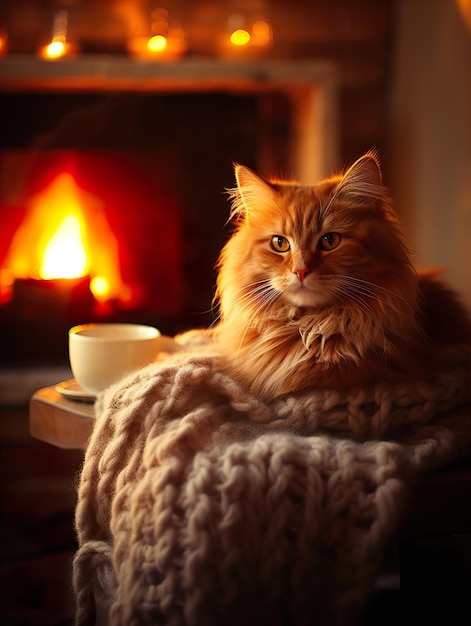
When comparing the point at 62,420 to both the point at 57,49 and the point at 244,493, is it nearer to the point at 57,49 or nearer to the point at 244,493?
→ the point at 244,493

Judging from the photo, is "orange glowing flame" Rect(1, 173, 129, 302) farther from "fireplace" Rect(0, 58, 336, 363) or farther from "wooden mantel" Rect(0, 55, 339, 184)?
"wooden mantel" Rect(0, 55, 339, 184)

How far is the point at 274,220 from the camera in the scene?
83 cm

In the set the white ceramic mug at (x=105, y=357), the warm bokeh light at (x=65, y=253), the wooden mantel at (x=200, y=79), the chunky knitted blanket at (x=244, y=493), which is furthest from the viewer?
the warm bokeh light at (x=65, y=253)

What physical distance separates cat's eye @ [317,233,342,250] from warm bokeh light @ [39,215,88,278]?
54.3 inches

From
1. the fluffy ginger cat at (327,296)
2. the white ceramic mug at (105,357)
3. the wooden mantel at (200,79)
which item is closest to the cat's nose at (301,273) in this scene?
the fluffy ginger cat at (327,296)

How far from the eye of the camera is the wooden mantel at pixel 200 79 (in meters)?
1.90

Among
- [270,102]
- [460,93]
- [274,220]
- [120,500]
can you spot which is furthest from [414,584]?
[270,102]

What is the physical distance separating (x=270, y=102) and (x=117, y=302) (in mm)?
826

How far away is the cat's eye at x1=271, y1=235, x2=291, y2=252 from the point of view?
815mm

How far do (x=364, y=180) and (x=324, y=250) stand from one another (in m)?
0.10

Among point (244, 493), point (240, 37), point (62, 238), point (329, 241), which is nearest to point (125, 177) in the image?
point (62, 238)

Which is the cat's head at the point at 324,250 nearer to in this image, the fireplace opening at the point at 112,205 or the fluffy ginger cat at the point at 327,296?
the fluffy ginger cat at the point at 327,296

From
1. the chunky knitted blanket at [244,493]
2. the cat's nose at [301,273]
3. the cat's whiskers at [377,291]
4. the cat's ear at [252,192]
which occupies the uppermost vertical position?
the cat's ear at [252,192]

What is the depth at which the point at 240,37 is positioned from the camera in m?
2.06
